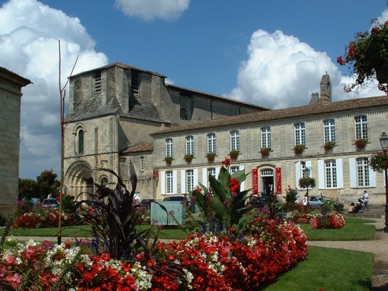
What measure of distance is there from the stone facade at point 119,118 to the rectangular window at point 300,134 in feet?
44.7

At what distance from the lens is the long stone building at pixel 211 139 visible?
109ft

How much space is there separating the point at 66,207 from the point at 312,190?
19.3 meters

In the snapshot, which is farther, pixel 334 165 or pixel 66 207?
pixel 334 165

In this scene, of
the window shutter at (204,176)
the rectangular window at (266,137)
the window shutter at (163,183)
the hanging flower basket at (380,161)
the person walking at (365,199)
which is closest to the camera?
the hanging flower basket at (380,161)

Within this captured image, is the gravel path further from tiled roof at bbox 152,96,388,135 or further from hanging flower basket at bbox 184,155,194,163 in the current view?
hanging flower basket at bbox 184,155,194,163

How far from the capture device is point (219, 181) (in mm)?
8344

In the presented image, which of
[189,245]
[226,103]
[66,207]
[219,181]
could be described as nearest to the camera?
[189,245]

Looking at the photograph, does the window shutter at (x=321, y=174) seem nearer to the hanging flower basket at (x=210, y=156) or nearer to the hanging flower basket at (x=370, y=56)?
the hanging flower basket at (x=210, y=156)

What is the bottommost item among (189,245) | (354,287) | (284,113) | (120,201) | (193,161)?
(354,287)

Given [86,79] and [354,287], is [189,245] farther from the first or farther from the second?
[86,79]

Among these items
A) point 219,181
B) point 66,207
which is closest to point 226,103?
point 66,207

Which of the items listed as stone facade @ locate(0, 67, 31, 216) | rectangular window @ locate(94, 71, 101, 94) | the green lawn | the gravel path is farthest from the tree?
the green lawn

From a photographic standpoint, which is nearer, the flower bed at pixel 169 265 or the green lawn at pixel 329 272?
the flower bed at pixel 169 265

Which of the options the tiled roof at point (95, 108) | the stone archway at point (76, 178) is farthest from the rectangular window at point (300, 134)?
the stone archway at point (76, 178)
